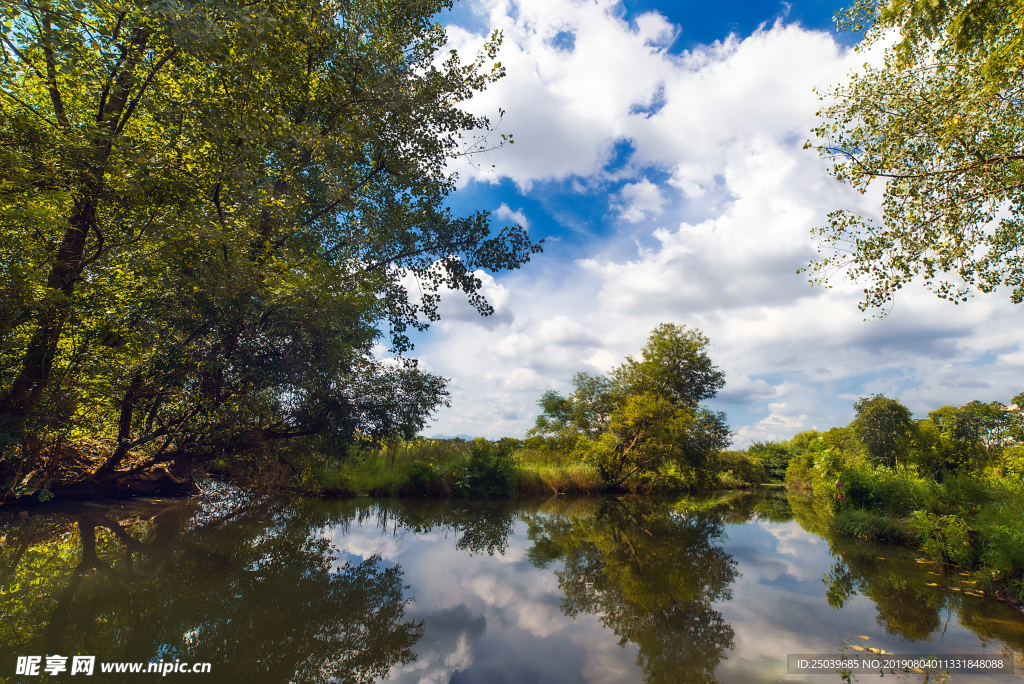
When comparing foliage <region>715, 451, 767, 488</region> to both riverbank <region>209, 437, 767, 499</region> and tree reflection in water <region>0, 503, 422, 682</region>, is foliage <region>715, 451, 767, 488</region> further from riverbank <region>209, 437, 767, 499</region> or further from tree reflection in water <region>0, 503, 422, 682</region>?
tree reflection in water <region>0, 503, 422, 682</region>

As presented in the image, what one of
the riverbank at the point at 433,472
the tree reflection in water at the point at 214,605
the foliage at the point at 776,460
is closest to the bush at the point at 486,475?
the riverbank at the point at 433,472

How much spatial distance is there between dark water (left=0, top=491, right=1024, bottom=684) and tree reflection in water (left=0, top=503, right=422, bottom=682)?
0.9 inches

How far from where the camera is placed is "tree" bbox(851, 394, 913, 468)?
65.2ft

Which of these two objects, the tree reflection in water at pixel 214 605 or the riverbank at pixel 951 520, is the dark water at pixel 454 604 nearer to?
the tree reflection in water at pixel 214 605

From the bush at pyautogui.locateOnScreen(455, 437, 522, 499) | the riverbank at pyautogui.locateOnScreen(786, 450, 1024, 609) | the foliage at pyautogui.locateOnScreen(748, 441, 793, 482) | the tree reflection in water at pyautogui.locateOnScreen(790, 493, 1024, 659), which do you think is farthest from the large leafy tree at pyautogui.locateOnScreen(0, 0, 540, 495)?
the foliage at pyautogui.locateOnScreen(748, 441, 793, 482)

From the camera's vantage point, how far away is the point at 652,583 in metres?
5.39

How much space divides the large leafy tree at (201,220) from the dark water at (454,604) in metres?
2.12

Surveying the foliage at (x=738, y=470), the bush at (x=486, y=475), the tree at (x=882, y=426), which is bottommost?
the foliage at (x=738, y=470)

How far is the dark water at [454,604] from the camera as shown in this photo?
320 centimetres

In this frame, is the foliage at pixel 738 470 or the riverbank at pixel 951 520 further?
the foliage at pixel 738 470

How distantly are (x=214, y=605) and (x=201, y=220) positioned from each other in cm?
537

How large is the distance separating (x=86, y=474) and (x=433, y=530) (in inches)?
309

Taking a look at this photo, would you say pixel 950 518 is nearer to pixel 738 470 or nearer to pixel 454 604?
pixel 454 604

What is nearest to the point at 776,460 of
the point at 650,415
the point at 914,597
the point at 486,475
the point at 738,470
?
the point at 738,470
